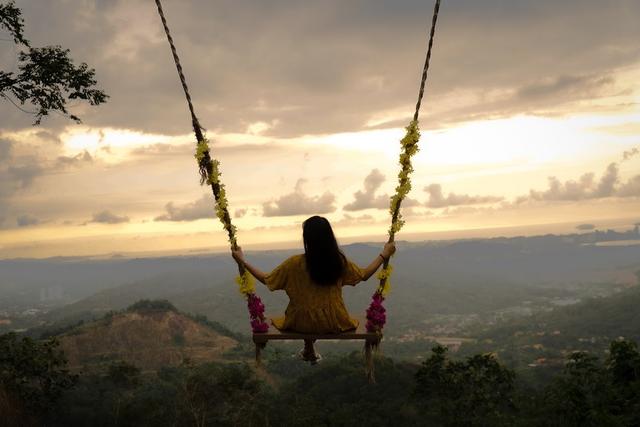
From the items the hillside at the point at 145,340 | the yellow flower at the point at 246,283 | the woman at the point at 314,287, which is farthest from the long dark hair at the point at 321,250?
the hillside at the point at 145,340

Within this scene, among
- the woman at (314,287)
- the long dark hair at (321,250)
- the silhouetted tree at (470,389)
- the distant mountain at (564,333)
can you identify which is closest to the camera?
the long dark hair at (321,250)

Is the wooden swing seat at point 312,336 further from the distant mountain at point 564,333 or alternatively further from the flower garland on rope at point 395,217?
the distant mountain at point 564,333

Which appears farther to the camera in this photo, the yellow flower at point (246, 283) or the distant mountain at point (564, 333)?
the distant mountain at point (564, 333)

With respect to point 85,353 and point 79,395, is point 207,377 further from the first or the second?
point 85,353

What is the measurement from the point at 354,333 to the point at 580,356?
1256 cm

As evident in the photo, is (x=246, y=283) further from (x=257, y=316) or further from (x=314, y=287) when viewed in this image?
(x=314, y=287)

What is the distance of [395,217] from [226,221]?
6.13 ft

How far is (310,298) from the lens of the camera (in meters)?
5.63

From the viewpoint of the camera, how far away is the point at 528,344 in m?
103

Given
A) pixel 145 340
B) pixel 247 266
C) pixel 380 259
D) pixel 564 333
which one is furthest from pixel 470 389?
pixel 564 333

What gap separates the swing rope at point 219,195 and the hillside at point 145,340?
56608 mm

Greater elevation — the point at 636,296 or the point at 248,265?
the point at 248,265

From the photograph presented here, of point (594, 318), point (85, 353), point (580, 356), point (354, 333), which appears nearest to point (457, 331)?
point (594, 318)

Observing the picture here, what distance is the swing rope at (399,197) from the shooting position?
5.74 metres
